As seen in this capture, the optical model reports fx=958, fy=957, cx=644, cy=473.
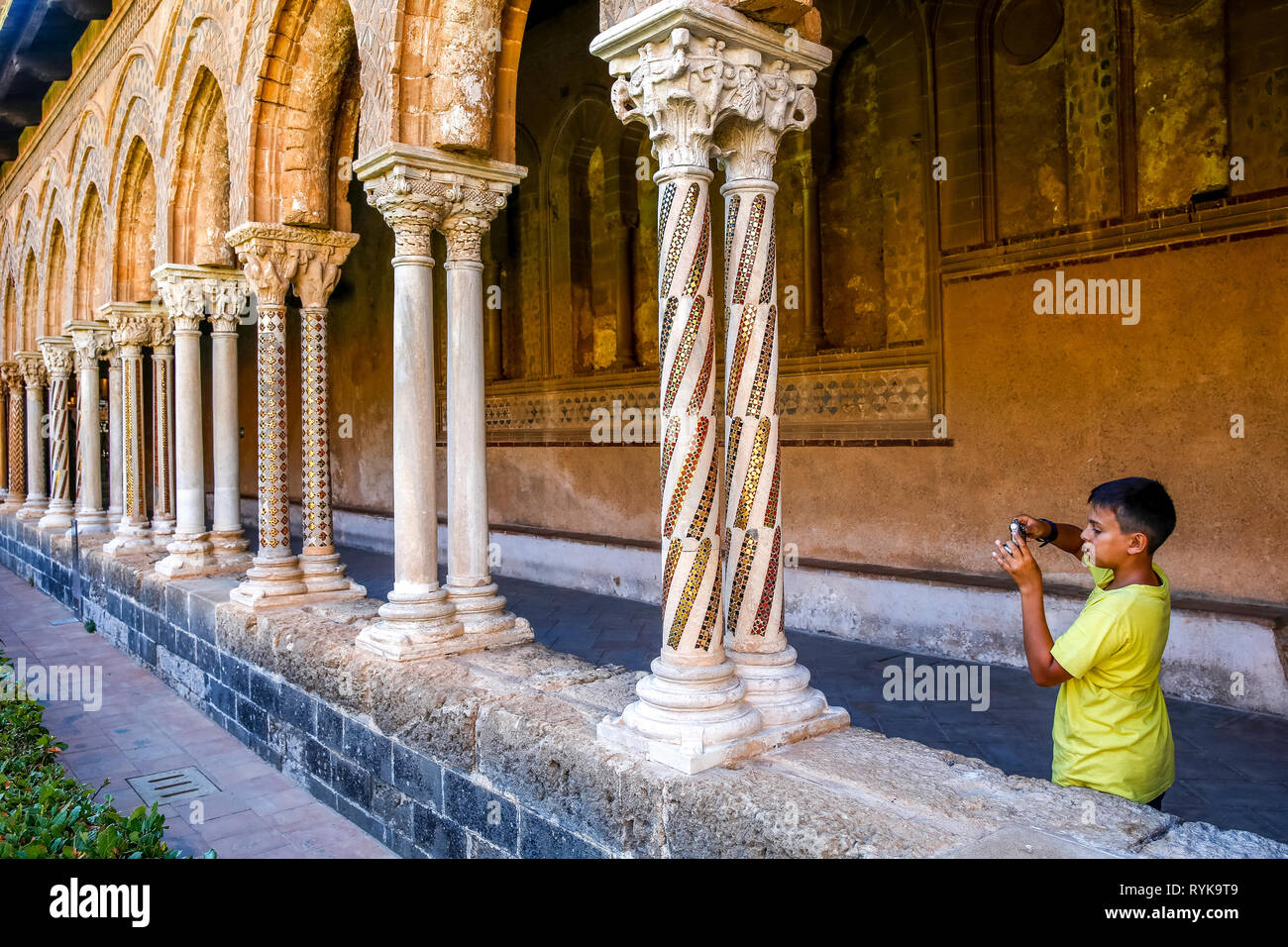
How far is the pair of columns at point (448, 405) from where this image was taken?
190 inches

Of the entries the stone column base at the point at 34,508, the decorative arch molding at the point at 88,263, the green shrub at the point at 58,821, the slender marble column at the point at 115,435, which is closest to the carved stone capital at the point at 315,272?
the green shrub at the point at 58,821

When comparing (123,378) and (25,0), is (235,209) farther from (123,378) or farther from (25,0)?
(25,0)

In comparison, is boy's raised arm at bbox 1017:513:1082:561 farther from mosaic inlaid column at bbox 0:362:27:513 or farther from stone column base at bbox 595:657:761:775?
mosaic inlaid column at bbox 0:362:27:513

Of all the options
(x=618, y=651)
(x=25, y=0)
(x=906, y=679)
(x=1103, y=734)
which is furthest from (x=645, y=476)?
(x=25, y=0)

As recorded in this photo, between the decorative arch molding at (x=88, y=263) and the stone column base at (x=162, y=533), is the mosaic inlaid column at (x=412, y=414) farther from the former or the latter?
the decorative arch molding at (x=88, y=263)

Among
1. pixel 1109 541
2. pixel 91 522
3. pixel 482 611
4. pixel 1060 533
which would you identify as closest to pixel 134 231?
pixel 91 522

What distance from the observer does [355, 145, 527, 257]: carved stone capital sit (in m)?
4.70

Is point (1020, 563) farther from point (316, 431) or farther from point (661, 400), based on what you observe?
point (316, 431)

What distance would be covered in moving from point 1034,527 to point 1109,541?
287 millimetres

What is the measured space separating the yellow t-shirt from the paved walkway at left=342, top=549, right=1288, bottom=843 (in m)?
1.59

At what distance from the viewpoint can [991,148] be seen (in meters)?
6.30

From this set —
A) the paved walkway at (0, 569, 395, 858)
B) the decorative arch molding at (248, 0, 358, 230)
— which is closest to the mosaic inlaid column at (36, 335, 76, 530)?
the paved walkway at (0, 569, 395, 858)

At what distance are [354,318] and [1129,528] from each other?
12145 mm

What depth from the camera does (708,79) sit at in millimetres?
3150
